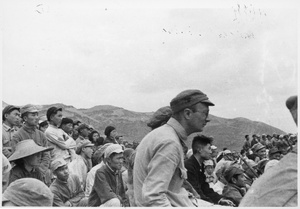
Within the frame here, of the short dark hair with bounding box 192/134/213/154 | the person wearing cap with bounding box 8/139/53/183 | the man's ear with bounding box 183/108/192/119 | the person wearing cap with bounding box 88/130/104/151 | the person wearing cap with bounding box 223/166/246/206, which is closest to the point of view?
the man's ear with bounding box 183/108/192/119

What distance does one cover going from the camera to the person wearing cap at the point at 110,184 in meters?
4.96

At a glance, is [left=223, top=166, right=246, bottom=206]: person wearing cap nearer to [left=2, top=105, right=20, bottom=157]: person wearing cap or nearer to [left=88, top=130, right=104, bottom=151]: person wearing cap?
[left=88, top=130, right=104, bottom=151]: person wearing cap

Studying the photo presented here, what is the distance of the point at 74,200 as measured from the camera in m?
5.07

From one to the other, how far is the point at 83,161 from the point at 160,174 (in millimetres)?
3144

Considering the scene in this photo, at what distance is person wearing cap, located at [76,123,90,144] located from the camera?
6346 millimetres

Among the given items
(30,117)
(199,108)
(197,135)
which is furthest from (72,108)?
(199,108)

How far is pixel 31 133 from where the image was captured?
518 cm

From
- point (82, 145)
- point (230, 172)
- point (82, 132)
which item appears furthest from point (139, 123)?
point (82, 132)

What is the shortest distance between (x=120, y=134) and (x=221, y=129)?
1254mm

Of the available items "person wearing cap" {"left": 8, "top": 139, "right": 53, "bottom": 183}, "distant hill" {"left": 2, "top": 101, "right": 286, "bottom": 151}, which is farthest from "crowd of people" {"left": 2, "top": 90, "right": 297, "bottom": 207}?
"distant hill" {"left": 2, "top": 101, "right": 286, "bottom": 151}

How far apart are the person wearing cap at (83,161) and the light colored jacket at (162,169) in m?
2.49

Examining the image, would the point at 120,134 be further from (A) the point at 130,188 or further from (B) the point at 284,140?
(B) the point at 284,140

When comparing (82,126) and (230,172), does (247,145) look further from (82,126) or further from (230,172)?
(82,126)

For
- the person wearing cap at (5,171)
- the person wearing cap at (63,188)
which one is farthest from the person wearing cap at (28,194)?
the person wearing cap at (63,188)
